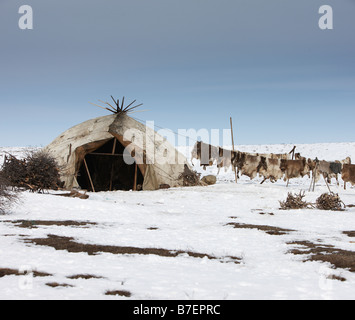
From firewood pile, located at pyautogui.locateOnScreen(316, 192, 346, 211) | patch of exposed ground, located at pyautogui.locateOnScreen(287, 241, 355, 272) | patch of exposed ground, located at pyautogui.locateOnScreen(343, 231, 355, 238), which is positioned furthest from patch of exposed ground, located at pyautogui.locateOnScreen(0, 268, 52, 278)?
firewood pile, located at pyautogui.locateOnScreen(316, 192, 346, 211)

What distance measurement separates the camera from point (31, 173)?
14000 mm

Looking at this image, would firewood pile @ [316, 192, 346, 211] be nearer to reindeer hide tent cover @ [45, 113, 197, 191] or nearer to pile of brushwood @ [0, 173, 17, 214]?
reindeer hide tent cover @ [45, 113, 197, 191]

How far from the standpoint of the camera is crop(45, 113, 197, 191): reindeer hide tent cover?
18.7 m

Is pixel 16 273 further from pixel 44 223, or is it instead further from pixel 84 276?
pixel 44 223

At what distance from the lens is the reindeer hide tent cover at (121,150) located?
61.3 feet

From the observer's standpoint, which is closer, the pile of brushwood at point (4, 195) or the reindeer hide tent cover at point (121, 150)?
the pile of brushwood at point (4, 195)

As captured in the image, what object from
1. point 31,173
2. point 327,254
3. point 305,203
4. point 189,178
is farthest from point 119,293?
point 189,178

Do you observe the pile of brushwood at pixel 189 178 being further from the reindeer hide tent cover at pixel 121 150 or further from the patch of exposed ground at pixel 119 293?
the patch of exposed ground at pixel 119 293

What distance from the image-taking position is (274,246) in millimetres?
6926

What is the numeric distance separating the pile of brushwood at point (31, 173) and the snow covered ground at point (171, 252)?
280 cm

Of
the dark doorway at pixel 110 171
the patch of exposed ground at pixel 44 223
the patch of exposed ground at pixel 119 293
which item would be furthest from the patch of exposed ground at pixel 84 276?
the dark doorway at pixel 110 171

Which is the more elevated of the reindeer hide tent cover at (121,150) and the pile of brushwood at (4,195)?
the reindeer hide tent cover at (121,150)
